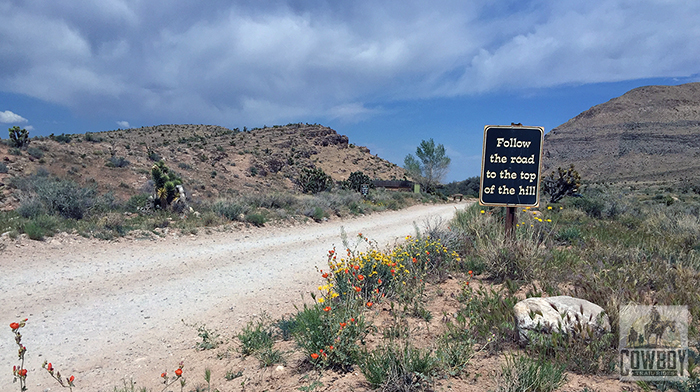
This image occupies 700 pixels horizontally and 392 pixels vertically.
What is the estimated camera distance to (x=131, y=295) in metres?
5.76

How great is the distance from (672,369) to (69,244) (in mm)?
10277

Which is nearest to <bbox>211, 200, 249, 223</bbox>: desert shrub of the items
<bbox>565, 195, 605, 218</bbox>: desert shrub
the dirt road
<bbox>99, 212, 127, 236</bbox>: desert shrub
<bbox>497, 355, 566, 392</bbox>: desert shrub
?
the dirt road

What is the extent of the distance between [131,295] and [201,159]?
34.5 meters

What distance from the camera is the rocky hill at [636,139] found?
63094mm

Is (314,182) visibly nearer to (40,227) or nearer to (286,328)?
(40,227)

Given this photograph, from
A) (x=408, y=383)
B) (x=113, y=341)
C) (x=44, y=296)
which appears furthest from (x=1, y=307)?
(x=408, y=383)

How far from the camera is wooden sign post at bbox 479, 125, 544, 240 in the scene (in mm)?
7270

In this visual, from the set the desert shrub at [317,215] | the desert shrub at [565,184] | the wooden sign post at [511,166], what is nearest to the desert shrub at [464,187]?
the desert shrub at [565,184]

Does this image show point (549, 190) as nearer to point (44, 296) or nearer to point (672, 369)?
point (672, 369)

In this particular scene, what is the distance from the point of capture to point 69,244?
A: 837 centimetres

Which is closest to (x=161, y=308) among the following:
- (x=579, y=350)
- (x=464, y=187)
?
(x=579, y=350)

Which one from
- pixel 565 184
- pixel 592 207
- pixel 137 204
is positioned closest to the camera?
pixel 137 204

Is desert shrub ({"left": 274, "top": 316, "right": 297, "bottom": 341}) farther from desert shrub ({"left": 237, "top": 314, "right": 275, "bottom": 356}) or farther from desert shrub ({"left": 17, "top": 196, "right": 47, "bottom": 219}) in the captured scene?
desert shrub ({"left": 17, "top": 196, "right": 47, "bottom": 219})

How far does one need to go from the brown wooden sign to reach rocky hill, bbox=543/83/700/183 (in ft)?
200
